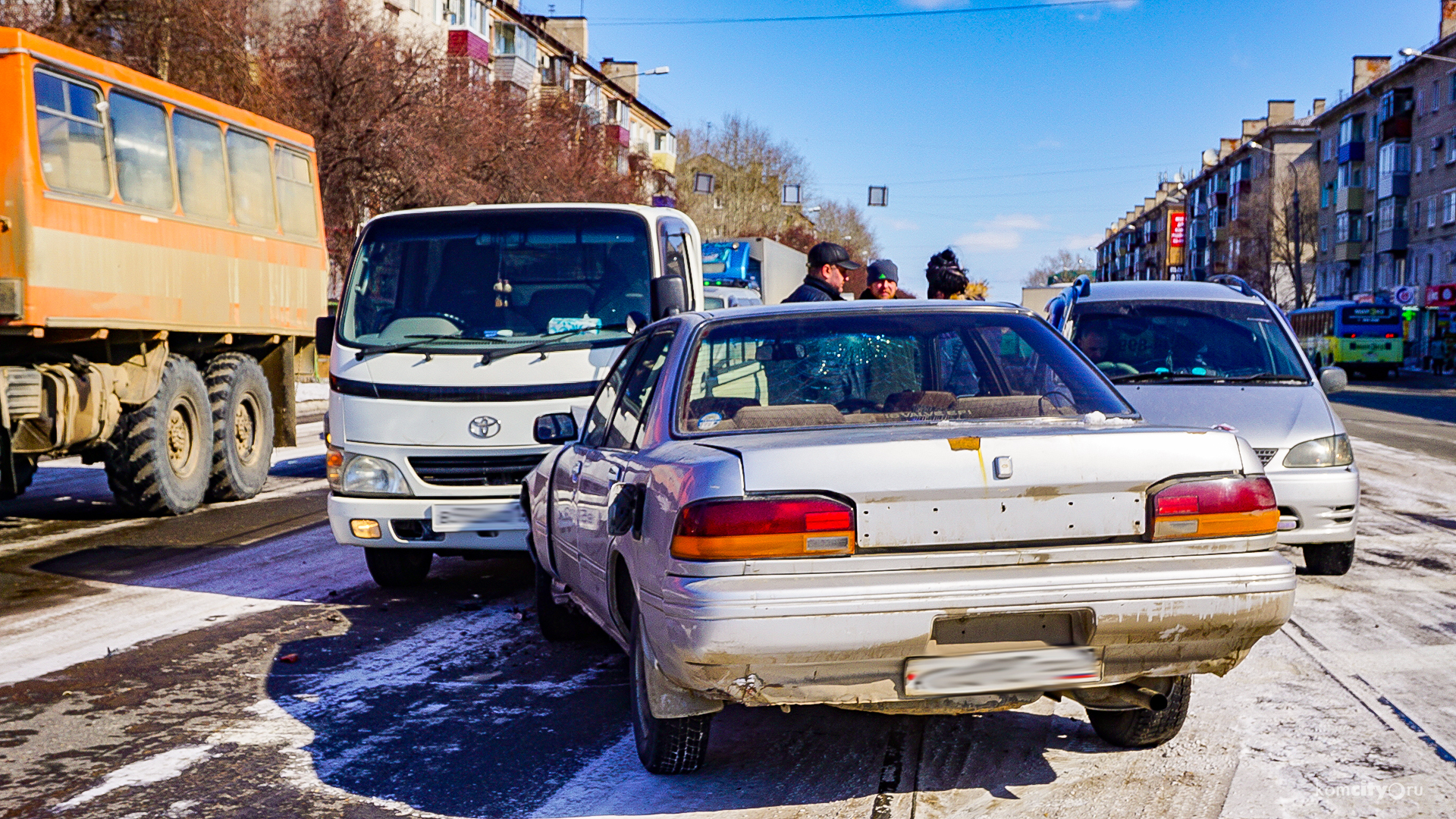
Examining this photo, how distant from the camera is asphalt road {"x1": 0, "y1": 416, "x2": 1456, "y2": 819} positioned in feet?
13.6

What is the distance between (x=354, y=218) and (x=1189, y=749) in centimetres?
2853

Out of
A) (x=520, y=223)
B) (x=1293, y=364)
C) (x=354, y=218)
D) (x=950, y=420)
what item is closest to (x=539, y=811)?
(x=950, y=420)

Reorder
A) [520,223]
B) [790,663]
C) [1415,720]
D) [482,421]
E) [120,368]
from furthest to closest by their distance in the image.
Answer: [120,368] < [520,223] < [482,421] < [1415,720] < [790,663]

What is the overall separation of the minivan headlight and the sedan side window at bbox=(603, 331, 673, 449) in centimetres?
404

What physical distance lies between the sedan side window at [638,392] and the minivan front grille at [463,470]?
201cm

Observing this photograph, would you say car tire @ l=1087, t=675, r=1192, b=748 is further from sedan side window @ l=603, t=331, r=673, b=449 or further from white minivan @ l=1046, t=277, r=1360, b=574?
white minivan @ l=1046, t=277, r=1360, b=574

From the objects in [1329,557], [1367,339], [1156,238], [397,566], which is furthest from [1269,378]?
[1156,238]

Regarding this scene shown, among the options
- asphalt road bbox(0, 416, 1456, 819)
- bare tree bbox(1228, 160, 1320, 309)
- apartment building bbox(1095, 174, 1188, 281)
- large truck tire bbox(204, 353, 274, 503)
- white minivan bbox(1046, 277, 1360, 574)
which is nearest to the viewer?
asphalt road bbox(0, 416, 1456, 819)

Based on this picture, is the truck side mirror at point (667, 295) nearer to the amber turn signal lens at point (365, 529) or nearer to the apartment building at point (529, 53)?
the amber turn signal lens at point (365, 529)

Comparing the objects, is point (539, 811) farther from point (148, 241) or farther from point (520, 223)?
point (148, 241)

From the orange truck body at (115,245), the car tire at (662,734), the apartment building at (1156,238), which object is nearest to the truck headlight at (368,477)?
the orange truck body at (115,245)

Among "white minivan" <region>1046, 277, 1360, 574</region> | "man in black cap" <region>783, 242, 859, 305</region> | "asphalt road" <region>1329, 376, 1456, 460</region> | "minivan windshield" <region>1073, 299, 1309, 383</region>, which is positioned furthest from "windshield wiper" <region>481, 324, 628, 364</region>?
"asphalt road" <region>1329, 376, 1456, 460</region>

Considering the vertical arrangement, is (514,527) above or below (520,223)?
below

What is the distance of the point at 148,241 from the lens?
34.3ft
